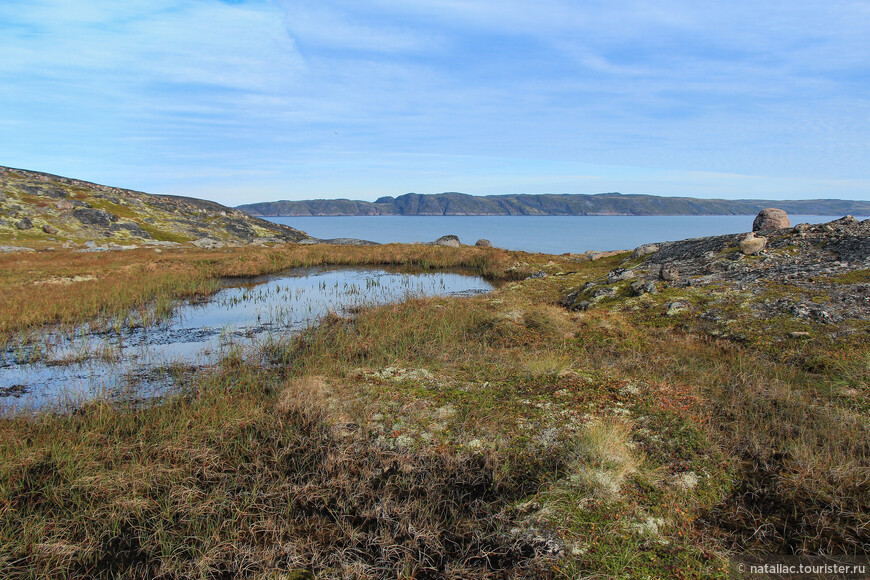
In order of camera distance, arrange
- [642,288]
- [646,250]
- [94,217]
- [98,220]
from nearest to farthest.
Answer: [642,288] < [646,250] < [98,220] < [94,217]

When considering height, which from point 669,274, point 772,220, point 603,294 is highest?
point 772,220

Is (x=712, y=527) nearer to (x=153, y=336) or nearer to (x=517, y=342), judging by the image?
(x=517, y=342)

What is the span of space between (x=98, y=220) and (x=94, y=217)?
2.62 ft

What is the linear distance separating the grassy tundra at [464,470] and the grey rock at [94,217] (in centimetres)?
5676

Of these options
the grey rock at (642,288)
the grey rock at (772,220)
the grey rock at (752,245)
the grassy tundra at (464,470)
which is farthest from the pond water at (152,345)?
the grey rock at (772,220)

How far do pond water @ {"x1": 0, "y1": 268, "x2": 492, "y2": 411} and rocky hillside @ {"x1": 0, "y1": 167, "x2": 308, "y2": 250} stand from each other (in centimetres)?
3093

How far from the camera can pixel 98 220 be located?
53.0 meters

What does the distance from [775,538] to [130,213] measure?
7730cm

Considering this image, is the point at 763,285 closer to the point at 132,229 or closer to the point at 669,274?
the point at 669,274

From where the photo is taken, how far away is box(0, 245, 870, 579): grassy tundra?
4566mm

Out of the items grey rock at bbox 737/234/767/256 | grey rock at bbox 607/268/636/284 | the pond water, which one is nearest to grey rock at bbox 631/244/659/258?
grey rock at bbox 607/268/636/284

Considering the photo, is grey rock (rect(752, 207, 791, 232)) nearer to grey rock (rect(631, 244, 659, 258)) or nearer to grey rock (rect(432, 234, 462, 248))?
grey rock (rect(631, 244, 659, 258))

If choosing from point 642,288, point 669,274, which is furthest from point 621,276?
point 642,288

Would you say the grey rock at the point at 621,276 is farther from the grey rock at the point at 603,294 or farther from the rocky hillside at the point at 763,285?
the grey rock at the point at 603,294
